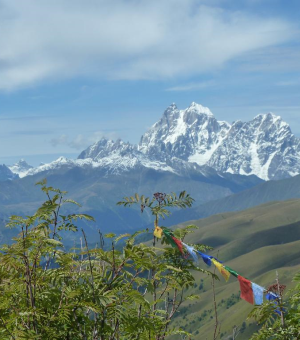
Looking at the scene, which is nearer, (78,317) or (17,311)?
(17,311)

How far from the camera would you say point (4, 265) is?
8.20 metres

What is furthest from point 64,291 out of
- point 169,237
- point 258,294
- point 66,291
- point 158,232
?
point 258,294

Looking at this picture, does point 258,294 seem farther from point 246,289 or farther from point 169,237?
point 169,237

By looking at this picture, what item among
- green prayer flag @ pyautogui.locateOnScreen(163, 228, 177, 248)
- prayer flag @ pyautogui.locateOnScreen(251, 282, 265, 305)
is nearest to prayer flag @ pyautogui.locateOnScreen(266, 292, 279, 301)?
prayer flag @ pyautogui.locateOnScreen(251, 282, 265, 305)

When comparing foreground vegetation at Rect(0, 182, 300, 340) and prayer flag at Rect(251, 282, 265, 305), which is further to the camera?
prayer flag at Rect(251, 282, 265, 305)

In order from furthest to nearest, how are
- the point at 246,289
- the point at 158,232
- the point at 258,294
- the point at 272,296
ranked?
the point at 272,296 → the point at 258,294 → the point at 246,289 → the point at 158,232

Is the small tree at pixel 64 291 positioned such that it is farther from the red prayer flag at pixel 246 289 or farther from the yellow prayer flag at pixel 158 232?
the red prayer flag at pixel 246 289

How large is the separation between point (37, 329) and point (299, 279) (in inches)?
269

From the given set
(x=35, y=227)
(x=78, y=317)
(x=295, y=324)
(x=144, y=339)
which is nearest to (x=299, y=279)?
(x=295, y=324)

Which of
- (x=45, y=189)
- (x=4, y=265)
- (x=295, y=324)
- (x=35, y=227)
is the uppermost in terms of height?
(x=45, y=189)

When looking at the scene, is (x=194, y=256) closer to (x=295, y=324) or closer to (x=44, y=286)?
(x=295, y=324)

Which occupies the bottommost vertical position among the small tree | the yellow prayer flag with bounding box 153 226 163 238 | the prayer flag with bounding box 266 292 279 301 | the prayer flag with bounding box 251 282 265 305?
the prayer flag with bounding box 266 292 279 301

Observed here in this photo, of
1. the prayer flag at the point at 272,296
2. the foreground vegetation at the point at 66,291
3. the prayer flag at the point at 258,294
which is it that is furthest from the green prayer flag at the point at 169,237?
the prayer flag at the point at 272,296

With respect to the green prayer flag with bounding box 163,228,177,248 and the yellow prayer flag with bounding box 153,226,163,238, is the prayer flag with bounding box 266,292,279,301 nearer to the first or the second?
the green prayer flag with bounding box 163,228,177,248
